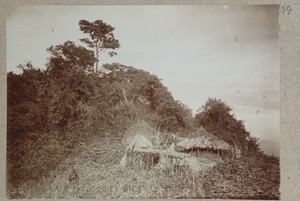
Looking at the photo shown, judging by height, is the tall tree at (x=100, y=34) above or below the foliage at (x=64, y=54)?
above

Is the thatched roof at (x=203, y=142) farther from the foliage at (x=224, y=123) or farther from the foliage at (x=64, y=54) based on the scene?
the foliage at (x=64, y=54)

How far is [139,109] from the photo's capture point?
7.28ft

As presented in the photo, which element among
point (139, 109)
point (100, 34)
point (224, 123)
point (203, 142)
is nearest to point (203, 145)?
point (203, 142)

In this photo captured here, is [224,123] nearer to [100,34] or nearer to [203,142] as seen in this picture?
[203,142]

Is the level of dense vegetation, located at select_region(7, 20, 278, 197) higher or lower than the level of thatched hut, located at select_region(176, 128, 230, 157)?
higher

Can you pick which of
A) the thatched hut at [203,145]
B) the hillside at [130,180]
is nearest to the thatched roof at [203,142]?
the thatched hut at [203,145]

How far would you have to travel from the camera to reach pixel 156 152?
86.4 inches

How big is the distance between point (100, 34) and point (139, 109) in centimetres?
45

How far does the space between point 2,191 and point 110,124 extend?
68cm

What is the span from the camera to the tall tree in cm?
220

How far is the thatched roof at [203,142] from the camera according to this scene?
7.18 feet

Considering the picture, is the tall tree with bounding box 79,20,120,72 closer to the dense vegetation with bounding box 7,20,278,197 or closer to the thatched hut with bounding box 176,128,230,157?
the dense vegetation with bounding box 7,20,278,197

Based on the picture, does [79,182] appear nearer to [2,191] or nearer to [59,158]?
[59,158]

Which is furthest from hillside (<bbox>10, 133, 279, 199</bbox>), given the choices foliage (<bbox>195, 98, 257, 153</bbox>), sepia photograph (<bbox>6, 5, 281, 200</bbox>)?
foliage (<bbox>195, 98, 257, 153</bbox>)
